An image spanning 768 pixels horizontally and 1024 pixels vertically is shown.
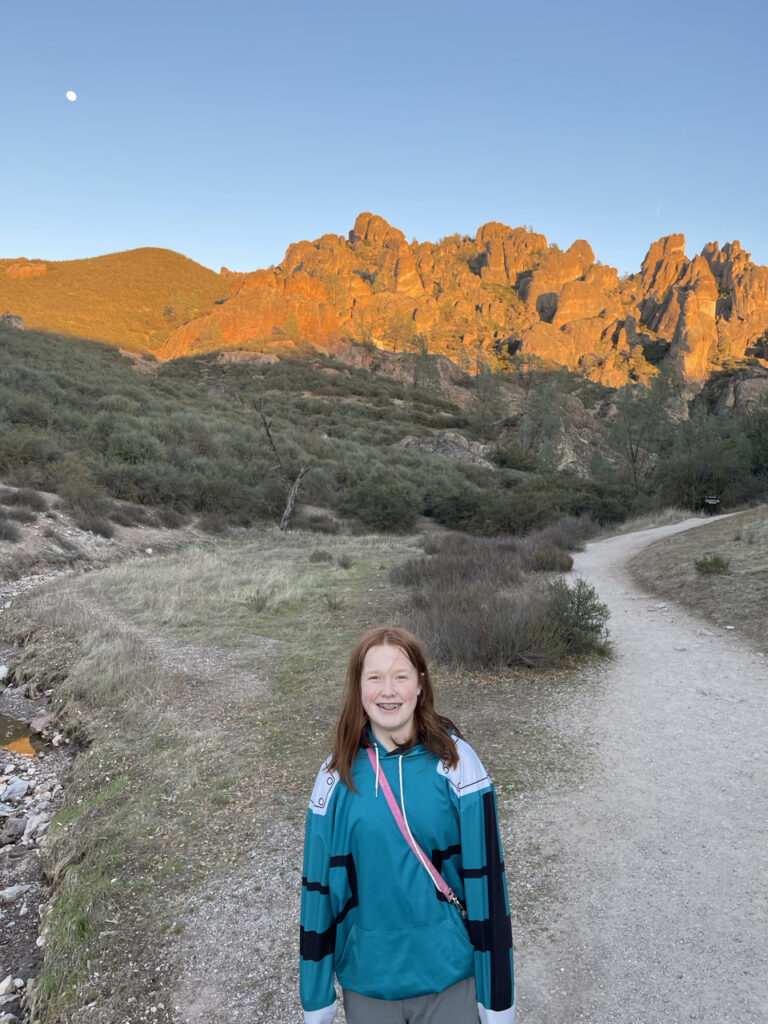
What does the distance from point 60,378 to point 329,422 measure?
64.0ft

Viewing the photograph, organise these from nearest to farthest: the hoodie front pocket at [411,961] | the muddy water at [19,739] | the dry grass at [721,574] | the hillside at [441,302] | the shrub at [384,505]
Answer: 1. the hoodie front pocket at [411,961]
2. the muddy water at [19,739]
3. the dry grass at [721,574]
4. the shrub at [384,505]
5. the hillside at [441,302]

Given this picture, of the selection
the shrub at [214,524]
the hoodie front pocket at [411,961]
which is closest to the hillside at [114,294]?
the shrub at [214,524]

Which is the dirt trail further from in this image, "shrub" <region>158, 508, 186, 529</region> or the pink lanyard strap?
"shrub" <region>158, 508, 186, 529</region>

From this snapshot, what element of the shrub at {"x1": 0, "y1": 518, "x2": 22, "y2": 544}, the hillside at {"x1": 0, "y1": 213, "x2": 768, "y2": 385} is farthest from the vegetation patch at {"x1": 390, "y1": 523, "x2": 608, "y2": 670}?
the hillside at {"x1": 0, "y1": 213, "x2": 768, "y2": 385}

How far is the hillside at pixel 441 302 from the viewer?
85312mm

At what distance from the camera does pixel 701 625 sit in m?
8.48

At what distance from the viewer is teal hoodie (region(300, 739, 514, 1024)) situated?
1546 mm

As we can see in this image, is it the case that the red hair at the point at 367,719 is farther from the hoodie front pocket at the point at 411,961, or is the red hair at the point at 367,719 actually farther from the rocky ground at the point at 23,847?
the rocky ground at the point at 23,847

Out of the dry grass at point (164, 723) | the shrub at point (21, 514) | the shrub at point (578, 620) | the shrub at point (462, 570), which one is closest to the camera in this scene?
the dry grass at point (164, 723)

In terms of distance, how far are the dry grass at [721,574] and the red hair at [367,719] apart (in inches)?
287

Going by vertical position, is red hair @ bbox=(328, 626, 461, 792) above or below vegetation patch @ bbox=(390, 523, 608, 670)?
above

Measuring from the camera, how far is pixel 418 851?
5.07ft

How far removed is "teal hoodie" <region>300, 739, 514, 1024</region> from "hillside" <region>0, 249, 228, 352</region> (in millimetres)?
81473

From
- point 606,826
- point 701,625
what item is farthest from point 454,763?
point 701,625
